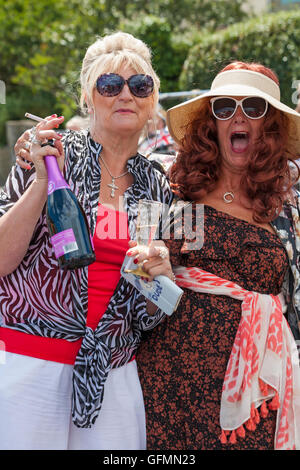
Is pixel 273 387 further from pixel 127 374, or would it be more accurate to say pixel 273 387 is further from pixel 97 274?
pixel 97 274

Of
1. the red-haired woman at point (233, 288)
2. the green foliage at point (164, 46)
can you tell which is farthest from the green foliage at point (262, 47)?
the red-haired woman at point (233, 288)

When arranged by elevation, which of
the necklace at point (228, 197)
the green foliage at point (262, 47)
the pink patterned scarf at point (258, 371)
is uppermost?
the green foliage at point (262, 47)

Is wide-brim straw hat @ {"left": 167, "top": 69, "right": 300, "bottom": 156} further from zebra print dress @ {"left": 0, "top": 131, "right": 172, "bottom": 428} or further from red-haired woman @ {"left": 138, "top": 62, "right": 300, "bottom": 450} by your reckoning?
zebra print dress @ {"left": 0, "top": 131, "right": 172, "bottom": 428}

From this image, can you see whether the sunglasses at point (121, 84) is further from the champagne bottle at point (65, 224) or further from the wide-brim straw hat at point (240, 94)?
the champagne bottle at point (65, 224)

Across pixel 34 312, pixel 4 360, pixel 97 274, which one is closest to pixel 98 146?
pixel 97 274

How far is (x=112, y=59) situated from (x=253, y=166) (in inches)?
29.8

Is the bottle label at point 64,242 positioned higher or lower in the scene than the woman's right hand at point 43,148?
lower

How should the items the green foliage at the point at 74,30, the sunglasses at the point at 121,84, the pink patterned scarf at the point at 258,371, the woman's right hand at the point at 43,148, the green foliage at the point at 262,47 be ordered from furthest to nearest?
the green foliage at the point at 74,30
the green foliage at the point at 262,47
the sunglasses at the point at 121,84
the pink patterned scarf at the point at 258,371
the woman's right hand at the point at 43,148

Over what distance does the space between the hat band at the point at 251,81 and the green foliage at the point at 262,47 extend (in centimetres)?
506

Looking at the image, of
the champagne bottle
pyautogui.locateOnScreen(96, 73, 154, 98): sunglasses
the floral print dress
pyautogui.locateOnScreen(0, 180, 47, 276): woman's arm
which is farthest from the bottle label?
pyautogui.locateOnScreen(96, 73, 154, 98): sunglasses

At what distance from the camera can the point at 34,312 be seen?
233 cm

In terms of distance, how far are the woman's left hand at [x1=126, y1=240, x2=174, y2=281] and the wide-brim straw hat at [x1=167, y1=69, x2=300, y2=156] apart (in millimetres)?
799

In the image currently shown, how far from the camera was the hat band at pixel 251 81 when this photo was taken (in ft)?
8.38

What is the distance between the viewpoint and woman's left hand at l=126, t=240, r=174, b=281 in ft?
6.87
